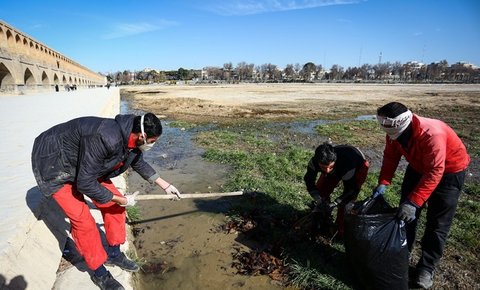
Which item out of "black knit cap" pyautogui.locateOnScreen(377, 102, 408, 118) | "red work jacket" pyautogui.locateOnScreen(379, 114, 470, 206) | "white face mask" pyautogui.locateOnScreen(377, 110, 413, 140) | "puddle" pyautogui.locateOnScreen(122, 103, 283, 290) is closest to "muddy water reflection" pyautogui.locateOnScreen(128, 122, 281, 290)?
"puddle" pyautogui.locateOnScreen(122, 103, 283, 290)

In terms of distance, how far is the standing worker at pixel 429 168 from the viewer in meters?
2.86

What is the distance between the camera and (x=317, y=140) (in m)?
10.3

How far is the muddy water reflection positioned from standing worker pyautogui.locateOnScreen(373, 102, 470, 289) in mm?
1667

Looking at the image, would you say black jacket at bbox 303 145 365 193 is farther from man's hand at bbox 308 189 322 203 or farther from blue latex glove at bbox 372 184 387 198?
blue latex glove at bbox 372 184 387 198

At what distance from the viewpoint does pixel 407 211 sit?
2.89m

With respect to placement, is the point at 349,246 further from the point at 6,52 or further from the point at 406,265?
the point at 6,52

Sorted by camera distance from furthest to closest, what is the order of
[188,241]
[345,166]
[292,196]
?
[292,196] < [188,241] < [345,166]

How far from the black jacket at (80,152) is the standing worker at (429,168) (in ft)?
8.41

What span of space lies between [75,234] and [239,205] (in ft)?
9.46

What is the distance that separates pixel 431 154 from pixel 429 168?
0.44 ft

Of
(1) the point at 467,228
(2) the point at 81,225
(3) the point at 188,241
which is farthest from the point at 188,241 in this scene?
(1) the point at 467,228

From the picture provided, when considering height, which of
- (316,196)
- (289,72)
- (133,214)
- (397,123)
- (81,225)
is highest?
(289,72)

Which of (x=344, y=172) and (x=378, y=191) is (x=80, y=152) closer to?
(x=344, y=172)

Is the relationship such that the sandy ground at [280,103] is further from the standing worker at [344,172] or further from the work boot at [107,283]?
the work boot at [107,283]
